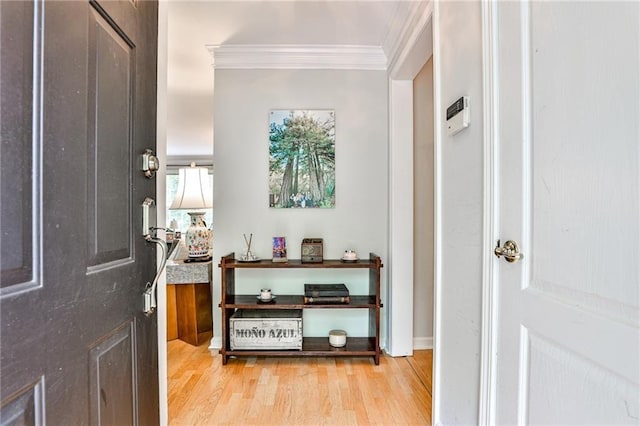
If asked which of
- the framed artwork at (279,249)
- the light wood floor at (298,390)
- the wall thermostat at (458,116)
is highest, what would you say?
the wall thermostat at (458,116)

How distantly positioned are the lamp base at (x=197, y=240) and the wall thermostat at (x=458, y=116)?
2.23 meters

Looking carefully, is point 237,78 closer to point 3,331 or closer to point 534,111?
point 534,111

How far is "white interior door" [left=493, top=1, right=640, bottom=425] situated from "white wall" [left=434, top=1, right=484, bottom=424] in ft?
0.49

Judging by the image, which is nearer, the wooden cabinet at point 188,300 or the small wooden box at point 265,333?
the small wooden box at point 265,333

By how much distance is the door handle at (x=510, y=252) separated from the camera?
983 mm

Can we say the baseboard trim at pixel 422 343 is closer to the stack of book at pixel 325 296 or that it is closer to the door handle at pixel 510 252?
the stack of book at pixel 325 296

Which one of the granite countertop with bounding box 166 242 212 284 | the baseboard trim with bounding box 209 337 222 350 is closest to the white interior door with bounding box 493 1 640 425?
the baseboard trim with bounding box 209 337 222 350

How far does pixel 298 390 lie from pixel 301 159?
5.51 feet

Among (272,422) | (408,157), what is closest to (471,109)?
(408,157)

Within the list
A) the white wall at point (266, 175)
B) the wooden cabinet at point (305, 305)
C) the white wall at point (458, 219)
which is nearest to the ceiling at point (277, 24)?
the white wall at point (266, 175)

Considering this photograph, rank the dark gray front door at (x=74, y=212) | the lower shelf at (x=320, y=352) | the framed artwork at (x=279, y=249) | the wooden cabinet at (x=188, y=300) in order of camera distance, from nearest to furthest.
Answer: the dark gray front door at (x=74, y=212)
the lower shelf at (x=320, y=352)
the framed artwork at (x=279, y=249)
the wooden cabinet at (x=188, y=300)

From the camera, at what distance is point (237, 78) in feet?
9.11

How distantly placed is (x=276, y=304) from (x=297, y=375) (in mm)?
500

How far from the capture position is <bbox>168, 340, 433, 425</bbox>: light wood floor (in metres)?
1.79
